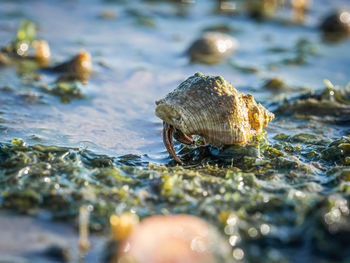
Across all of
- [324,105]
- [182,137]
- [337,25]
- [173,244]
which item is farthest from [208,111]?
[337,25]

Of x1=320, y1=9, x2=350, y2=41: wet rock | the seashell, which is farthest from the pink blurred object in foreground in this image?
x1=320, y1=9, x2=350, y2=41: wet rock

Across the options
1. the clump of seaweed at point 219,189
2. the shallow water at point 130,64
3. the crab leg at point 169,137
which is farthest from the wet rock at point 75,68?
the crab leg at point 169,137

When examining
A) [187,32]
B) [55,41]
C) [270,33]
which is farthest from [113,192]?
[270,33]

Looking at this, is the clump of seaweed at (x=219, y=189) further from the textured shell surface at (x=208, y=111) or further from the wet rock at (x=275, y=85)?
the wet rock at (x=275, y=85)

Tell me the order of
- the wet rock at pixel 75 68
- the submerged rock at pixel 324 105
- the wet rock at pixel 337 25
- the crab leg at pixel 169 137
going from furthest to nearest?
the wet rock at pixel 337 25 < the wet rock at pixel 75 68 < the submerged rock at pixel 324 105 < the crab leg at pixel 169 137

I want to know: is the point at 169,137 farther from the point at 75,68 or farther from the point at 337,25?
the point at 337,25

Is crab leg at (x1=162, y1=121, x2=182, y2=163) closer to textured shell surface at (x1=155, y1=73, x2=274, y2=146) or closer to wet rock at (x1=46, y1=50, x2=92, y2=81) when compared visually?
textured shell surface at (x1=155, y1=73, x2=274, y2=146)
